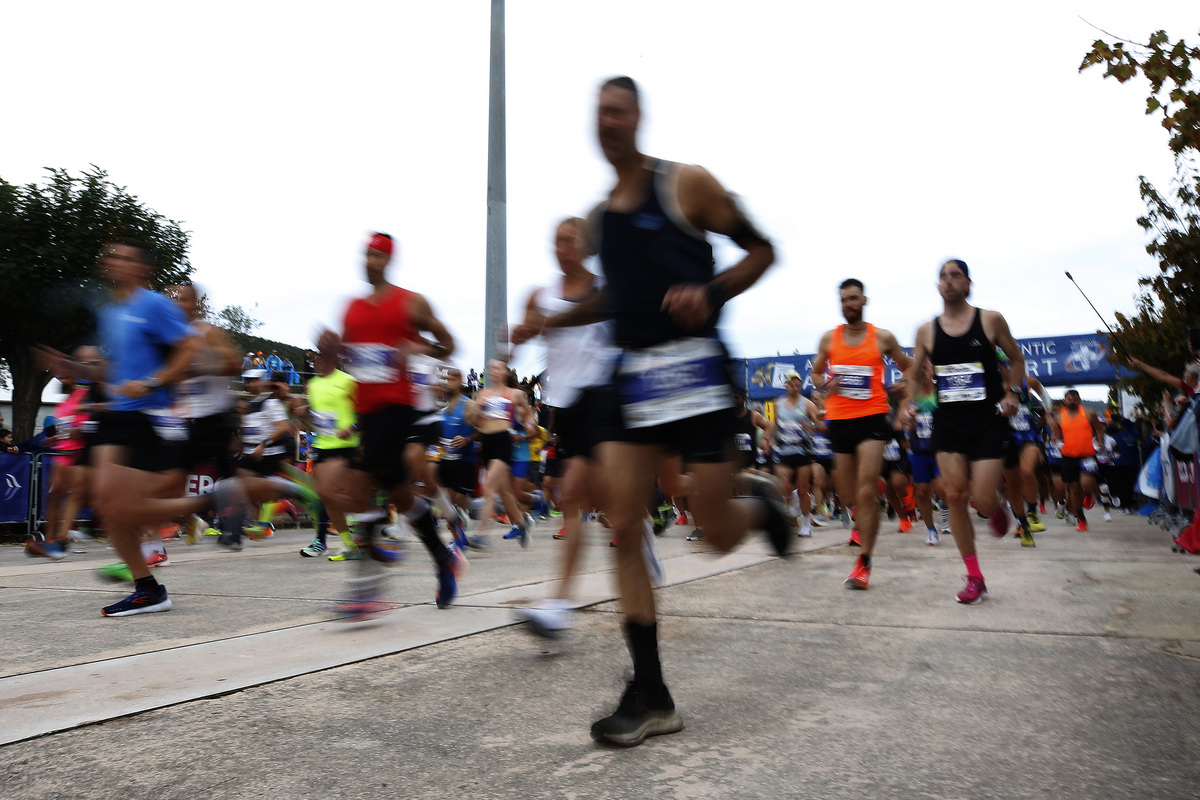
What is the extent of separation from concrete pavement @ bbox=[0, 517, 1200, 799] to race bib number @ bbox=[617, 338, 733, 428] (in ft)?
2.92

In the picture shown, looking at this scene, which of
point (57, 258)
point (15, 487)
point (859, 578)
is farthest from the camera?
point (57, 258)

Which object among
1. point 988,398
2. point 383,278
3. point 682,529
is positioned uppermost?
point 383,278

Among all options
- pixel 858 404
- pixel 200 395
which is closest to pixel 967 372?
pixel 858 404

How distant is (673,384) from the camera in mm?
2736

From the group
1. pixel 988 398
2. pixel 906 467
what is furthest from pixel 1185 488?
pixel 906 467

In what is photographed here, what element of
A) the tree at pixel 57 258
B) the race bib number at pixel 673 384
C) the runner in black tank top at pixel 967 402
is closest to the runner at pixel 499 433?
the runner in black tank top at pixel 967 402

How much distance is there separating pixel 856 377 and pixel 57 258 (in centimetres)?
2525

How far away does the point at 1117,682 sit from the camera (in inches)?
123

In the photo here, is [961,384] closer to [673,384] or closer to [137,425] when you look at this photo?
[673,384]

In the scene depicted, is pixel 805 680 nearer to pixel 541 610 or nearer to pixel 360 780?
pixel 541 610

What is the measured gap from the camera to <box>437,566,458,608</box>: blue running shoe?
Result: 4.71m

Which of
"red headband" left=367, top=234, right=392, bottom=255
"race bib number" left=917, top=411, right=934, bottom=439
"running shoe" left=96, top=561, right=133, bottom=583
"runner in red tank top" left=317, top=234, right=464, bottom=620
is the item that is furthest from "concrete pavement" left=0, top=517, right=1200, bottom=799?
"race bib number" left=917, top=411, right=934, bottom=439

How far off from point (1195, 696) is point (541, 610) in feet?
7.20

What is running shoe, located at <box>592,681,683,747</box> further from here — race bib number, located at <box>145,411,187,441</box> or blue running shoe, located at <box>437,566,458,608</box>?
race bib number, located at <box>145,411,187,441</box>
